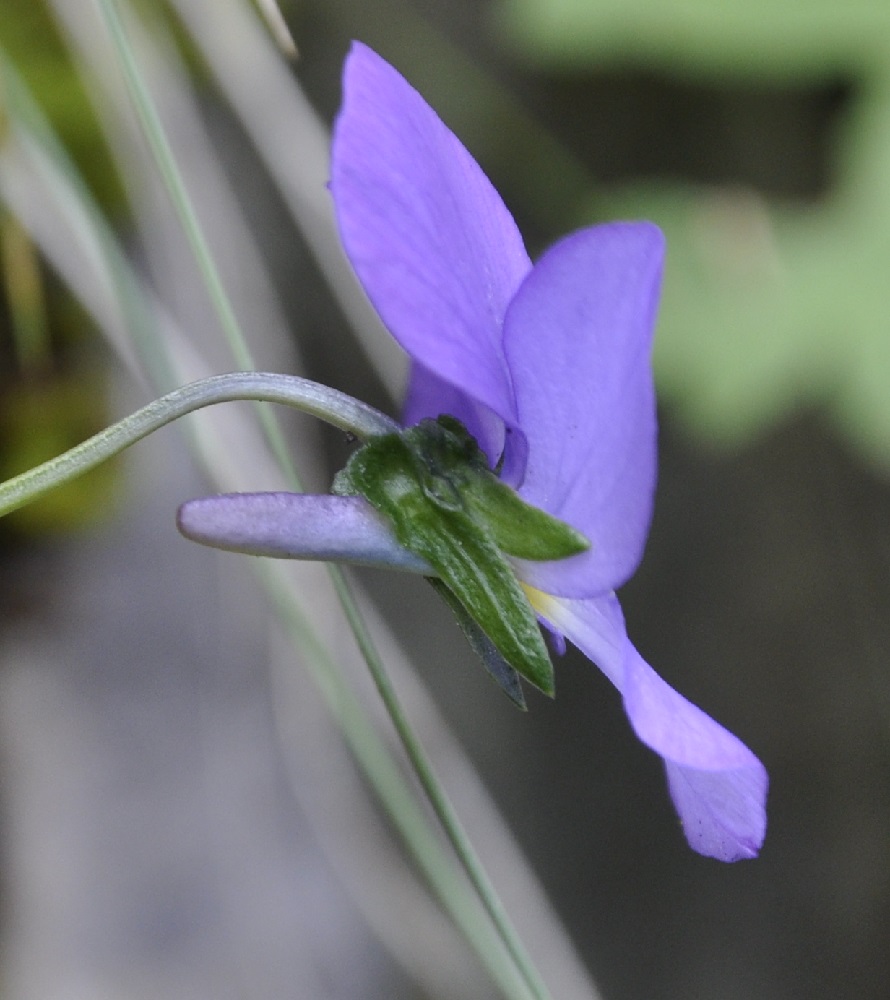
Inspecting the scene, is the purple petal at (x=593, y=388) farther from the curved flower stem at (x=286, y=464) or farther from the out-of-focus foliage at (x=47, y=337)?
the out-of-focus foliage at (x=47, y=337)

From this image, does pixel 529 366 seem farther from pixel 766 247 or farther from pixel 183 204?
pixel 766 247

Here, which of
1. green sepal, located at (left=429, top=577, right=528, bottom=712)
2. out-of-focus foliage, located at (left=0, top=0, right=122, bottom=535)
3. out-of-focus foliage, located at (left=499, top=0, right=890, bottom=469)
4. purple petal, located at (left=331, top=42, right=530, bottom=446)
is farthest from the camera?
out-of-focus foliage, located at (left=499, top=0, right=890, bottom=469)

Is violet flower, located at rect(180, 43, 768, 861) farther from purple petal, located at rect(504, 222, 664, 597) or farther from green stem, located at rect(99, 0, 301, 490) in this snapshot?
green stem, located at rect(99, 0, 301, 490)

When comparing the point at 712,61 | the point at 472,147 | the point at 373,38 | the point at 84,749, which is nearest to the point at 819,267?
the point at 712,61

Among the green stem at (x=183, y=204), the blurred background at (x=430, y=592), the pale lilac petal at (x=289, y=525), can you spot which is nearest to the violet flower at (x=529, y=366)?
the pale lilac petal at (x=289, y=525)

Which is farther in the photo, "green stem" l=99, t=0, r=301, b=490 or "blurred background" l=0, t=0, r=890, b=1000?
"blurred background" l=0, t=0, r=890, b=1000

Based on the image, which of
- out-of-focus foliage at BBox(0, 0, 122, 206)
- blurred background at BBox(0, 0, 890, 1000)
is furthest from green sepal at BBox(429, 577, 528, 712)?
out-of-focus foliage at BBox(0, 0, 122, 206)

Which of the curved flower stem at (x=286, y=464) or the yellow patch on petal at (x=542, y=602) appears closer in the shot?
the curved flower stem at (x=286, y=464)

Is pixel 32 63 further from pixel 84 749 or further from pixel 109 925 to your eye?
pixel 109 925
